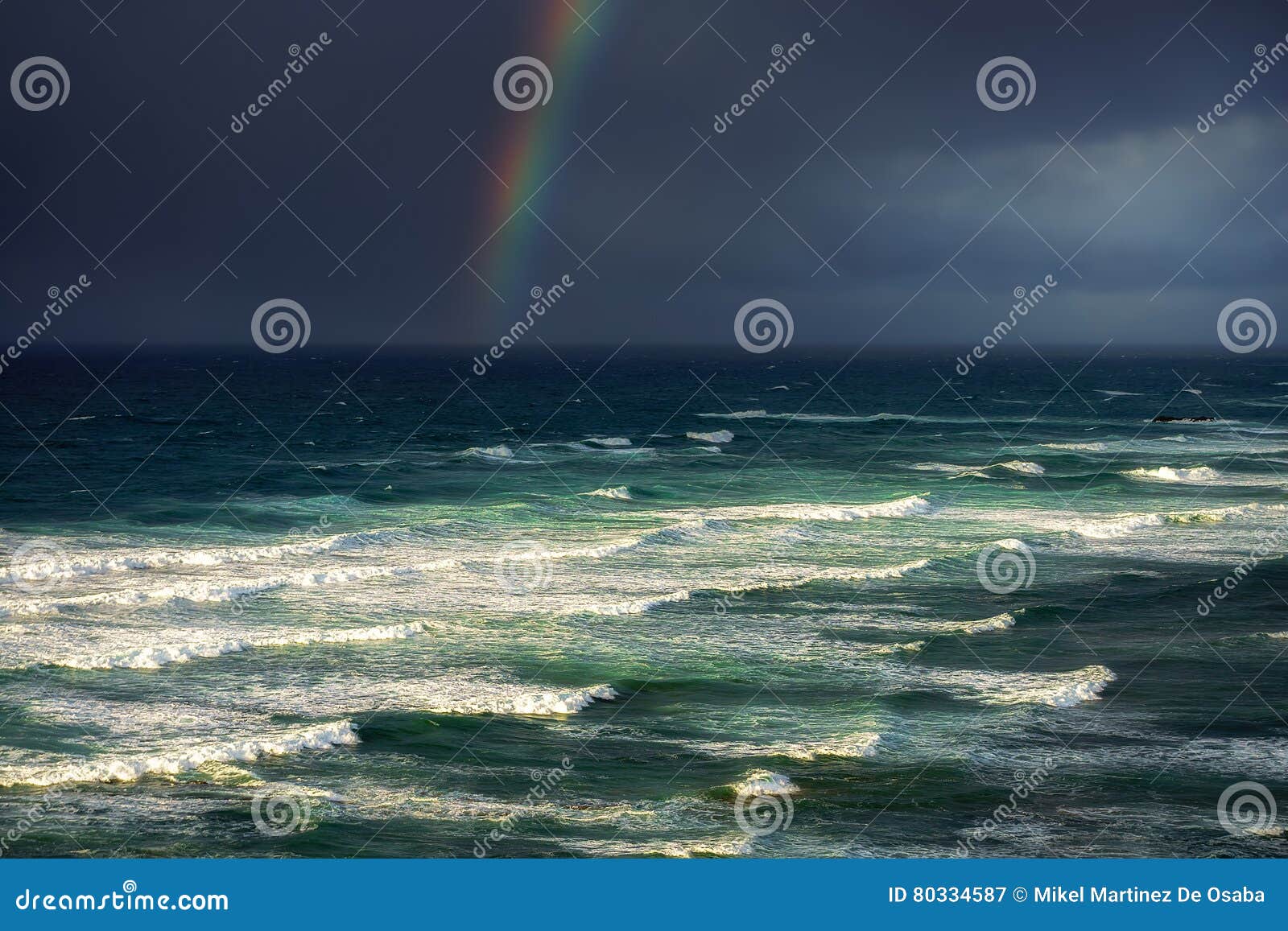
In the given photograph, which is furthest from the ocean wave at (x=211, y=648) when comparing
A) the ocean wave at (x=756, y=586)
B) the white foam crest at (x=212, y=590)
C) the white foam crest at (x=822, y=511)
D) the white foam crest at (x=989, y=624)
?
the white foam crest at (x=822, y=511)

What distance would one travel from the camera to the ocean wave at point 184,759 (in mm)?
15094

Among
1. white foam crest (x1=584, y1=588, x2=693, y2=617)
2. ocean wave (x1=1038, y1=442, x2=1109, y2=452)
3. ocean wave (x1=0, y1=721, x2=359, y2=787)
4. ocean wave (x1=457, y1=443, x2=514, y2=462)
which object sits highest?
ocean wave (x1=457, y1=443, x2=514, y2=462)

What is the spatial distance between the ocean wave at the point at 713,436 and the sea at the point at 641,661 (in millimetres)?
16805

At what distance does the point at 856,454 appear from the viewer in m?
63.4

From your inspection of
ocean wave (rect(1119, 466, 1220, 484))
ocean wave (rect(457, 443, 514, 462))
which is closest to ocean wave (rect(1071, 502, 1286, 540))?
ocean wave (rect(1119, 466, 1220, 484))

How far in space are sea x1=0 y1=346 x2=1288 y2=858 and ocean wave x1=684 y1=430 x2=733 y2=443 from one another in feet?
55.1

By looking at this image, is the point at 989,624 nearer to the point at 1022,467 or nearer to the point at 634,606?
the point at 634,606

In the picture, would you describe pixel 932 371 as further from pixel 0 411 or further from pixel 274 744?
pixel 274 744

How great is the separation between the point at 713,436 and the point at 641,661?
5192 cm

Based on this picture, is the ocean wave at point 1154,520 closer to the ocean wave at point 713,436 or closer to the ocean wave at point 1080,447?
the ocean wave at point 1080,447

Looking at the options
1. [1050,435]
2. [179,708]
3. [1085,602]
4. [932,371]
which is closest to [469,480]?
[1085,602]

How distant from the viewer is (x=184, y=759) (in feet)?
51.5

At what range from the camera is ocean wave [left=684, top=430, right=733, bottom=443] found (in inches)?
2790

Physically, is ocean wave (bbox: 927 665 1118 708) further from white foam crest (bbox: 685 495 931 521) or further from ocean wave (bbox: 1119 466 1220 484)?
ocean wave (bbox: 1119 466 1220 484)
